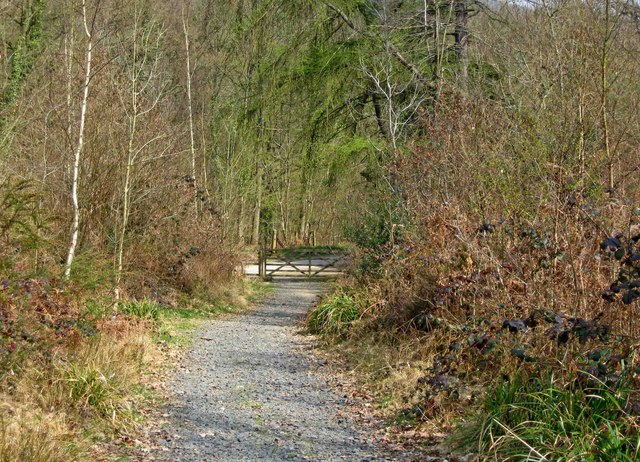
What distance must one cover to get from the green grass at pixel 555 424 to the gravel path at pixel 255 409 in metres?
1.09

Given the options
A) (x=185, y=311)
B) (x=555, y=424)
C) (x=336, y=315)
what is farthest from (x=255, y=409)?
(x=185, y=311)

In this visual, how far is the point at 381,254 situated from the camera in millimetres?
13508

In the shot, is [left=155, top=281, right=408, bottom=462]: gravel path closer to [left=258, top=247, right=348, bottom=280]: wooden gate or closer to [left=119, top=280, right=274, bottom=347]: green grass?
[left=119, top=280, right=274, bottom=347]: green grass

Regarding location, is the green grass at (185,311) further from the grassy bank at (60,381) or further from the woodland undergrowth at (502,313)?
the grassy bank at (60,381)

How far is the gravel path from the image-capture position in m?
6.86

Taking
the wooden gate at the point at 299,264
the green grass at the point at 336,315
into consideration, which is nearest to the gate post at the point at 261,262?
the wooden gate at the point at 299,264

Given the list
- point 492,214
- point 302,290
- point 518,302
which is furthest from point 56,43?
point 518,302

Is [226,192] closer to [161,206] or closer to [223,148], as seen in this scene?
[223,148]

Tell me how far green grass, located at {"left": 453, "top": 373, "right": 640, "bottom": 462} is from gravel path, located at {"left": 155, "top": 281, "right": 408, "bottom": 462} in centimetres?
109

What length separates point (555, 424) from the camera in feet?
18.3

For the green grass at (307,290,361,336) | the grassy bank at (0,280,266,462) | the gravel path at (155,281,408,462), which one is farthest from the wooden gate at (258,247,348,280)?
the grassy bank at (0,280,266,462)

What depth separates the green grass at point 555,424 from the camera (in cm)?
502

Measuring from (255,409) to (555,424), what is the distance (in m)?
3.74

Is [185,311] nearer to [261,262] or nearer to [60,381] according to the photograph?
[60,381]
